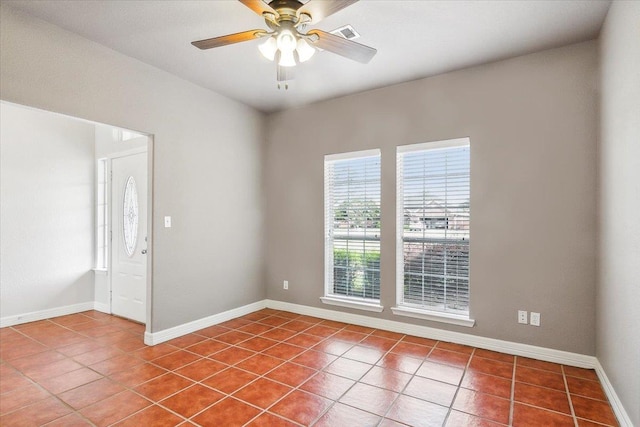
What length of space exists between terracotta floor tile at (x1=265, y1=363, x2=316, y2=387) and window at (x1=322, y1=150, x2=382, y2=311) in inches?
53.4

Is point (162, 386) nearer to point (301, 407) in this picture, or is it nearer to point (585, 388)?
point (301, 407)

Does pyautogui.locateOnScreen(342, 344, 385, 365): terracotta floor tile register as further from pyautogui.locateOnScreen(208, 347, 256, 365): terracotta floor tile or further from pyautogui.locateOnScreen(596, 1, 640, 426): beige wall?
pyautogui.locateOnScreen(596, 1, 640, 426): beige wall

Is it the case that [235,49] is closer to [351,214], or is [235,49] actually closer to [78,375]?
[351,214]

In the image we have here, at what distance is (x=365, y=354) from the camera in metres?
3.22

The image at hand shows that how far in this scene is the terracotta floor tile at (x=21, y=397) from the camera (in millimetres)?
2292

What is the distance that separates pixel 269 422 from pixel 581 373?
8.50ft

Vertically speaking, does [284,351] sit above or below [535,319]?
below

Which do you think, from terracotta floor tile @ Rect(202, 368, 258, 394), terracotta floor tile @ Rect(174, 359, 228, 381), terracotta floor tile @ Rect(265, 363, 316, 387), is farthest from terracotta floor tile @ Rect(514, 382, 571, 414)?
terracotta floor tile @ Rect(174, 359, 228, 381)

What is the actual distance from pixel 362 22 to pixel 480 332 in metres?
3.07

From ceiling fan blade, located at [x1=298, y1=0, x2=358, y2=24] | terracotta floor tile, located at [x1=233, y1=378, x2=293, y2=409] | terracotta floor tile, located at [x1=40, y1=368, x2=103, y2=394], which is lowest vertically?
terracotta floor tile, located at [x1=40, y1=368, x2=103, y2=394]

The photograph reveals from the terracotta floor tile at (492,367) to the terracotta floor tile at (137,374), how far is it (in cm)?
268

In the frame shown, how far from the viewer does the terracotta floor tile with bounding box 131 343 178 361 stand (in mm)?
3168

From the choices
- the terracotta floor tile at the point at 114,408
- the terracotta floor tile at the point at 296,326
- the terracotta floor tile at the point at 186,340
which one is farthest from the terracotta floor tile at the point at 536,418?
the terracotta floor tile at the point at 186,340

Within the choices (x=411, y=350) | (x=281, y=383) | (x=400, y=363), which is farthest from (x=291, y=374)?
(x=411, y=350)
